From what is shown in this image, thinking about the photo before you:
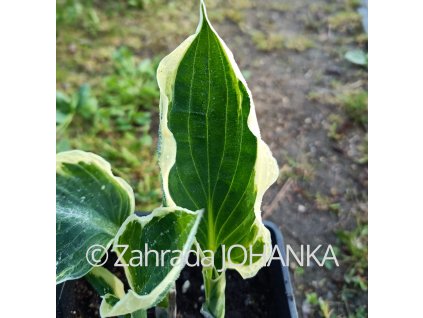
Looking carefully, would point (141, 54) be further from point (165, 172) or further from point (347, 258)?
point (165, 172)

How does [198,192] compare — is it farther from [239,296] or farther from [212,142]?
[239,296]

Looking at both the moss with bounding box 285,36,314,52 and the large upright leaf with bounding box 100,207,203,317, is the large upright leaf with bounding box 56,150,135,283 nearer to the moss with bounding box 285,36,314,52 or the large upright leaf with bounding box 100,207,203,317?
the large upright leaf with bounding box 100,207,203,317

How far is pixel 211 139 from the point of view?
1.42 feet

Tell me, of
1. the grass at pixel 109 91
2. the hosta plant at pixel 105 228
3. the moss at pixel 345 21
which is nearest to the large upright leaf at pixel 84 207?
the hosta plant at pixel 105 228

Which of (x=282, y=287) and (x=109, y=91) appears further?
(x=109, y=91)

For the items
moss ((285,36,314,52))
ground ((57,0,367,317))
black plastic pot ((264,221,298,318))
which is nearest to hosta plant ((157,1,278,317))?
black plastic pot ((264,221,298,318))

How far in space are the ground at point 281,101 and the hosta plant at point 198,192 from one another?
404 mm

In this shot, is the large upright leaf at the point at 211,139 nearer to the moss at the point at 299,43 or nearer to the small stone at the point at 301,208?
the small stone at the point at 301,208

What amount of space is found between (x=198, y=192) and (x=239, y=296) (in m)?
0.23

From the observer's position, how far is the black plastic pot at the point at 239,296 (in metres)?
0.59

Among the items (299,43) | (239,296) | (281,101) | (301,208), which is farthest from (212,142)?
(299,43)

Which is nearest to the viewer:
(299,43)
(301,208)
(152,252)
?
(152,252)
